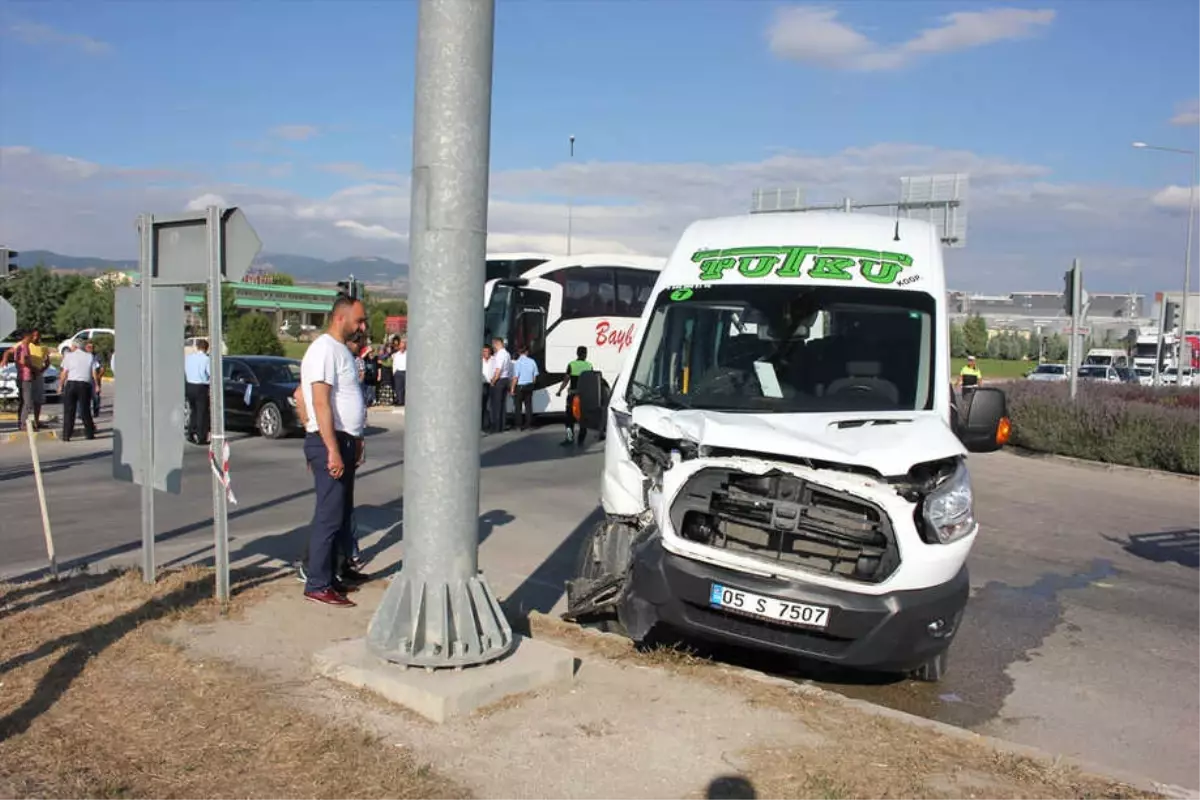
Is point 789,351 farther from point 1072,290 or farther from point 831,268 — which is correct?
point 1072,290

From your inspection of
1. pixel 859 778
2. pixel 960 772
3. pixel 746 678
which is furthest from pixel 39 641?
pixel 960 772

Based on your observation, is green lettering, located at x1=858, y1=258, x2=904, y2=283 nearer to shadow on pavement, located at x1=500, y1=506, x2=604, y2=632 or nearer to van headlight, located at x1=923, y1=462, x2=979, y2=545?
van headlight, located at x1=923, y1=462, x2=979, y2=545

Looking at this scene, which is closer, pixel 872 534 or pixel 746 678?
pixel 872 534

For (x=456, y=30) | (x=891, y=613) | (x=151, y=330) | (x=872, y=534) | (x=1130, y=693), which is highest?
(x=456, y=30)

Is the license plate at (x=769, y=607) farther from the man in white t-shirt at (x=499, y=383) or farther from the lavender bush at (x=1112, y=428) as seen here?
the man in white t-shirt at (x=499, y=383)

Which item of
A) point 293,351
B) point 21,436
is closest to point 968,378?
point 21,436

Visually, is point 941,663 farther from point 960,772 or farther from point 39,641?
point 39,641

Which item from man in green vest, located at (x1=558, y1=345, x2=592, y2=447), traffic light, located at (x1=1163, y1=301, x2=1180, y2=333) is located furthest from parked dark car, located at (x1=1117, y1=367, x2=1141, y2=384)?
man in green vest, located at (x1=558, y1=345, x2=592, y2=447)

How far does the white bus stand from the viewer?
2297 cm

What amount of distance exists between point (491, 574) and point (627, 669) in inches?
118

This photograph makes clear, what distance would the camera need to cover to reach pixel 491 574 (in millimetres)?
8430

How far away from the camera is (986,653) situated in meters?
7.07

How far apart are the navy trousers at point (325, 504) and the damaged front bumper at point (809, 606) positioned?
2135 mm

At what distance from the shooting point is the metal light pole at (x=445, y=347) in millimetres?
5113
